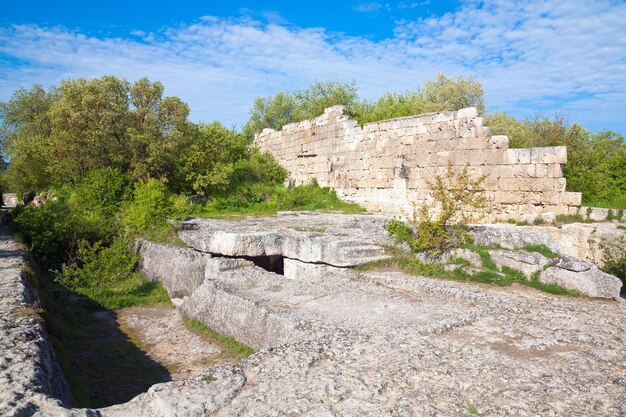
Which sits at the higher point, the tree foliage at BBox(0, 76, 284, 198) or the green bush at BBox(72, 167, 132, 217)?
the tree foliage at BBox(0, 76, 284, 198)

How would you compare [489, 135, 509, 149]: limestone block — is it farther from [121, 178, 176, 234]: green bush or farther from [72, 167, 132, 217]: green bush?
[72, 167, 132, 217]: green bush

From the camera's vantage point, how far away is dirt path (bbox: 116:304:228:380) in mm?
6586

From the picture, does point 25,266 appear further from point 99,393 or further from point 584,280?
point 584,280

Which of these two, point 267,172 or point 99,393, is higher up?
point 267,172

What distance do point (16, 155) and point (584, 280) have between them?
22968 mm

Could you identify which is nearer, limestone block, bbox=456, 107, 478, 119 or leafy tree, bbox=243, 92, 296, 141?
limestone block, bbox=456, 107, 478, 119

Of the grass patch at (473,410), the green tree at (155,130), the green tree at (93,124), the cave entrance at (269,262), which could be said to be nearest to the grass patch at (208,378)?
the grass patch at (473,410)

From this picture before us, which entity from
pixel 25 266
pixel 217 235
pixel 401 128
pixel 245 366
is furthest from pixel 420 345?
pixel 401 128

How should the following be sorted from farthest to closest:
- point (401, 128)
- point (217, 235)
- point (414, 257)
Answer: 1. point (401, 128)
2. point (217, 235)
3. point (414, 257)

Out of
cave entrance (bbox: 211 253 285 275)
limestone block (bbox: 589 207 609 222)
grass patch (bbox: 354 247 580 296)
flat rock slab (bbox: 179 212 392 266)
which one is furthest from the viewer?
cave entrance (bbox: 211 253 285 275)

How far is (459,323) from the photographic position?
5602 millimetres

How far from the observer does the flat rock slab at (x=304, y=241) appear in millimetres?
8844

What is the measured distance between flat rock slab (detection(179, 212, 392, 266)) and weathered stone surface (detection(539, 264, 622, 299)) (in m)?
3.03

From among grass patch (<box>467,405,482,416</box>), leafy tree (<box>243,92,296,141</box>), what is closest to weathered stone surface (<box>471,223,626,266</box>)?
grass patch (<box>467,405,482,416</box>)
